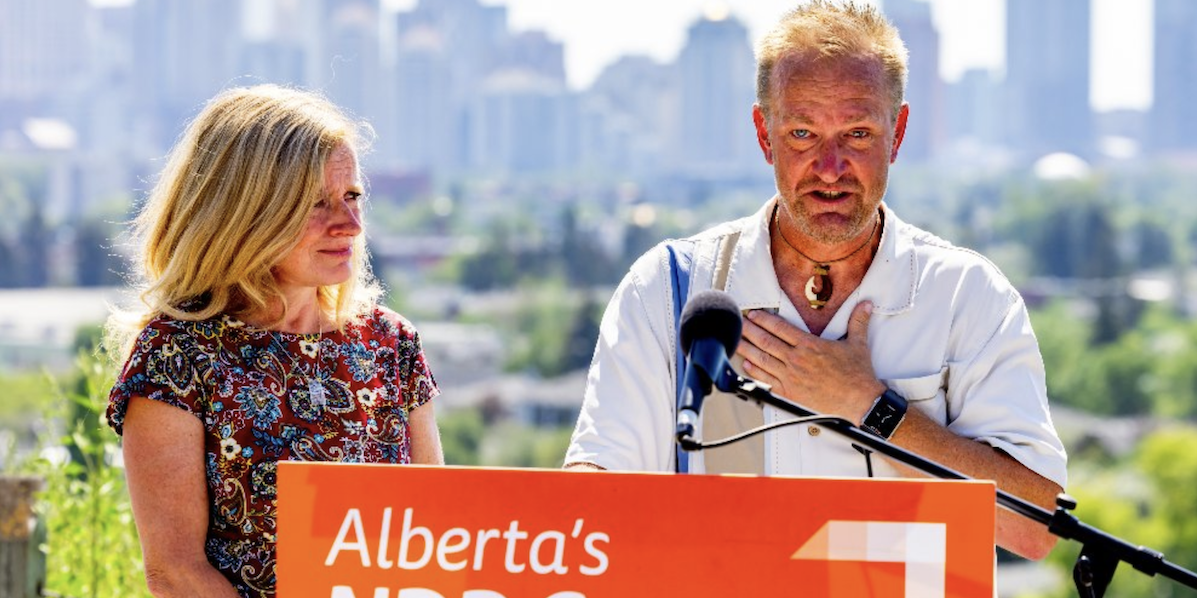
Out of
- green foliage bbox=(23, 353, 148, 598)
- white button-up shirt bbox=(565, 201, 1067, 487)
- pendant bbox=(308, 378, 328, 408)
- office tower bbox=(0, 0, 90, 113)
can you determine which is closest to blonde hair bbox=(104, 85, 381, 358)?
pendant bbox=(308, 378, 328, 408)

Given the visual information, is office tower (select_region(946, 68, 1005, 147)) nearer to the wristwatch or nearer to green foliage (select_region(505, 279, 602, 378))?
green foliage (select_region(505, 279, 602, 378))

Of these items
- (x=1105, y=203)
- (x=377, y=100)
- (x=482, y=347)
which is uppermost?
(x=377, y=100)

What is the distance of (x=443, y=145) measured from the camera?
15938 cm

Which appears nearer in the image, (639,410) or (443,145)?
(639,410)

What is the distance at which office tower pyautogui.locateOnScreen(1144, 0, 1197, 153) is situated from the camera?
155375 mm

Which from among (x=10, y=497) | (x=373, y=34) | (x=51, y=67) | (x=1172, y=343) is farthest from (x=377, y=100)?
(x=10, y=497)

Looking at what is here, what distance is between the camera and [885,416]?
2375mm

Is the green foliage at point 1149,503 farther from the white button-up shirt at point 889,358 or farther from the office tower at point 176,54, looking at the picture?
the office tower at point 176,54

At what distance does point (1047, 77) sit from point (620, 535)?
173709 millimetres

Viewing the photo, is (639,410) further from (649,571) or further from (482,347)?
(482,347)

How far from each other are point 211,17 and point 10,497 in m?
152

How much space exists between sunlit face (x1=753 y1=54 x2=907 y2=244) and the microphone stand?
0.64 meters

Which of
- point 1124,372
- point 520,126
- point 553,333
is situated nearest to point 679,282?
point 1124,372

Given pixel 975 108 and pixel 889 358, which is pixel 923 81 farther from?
pixel 889 358
